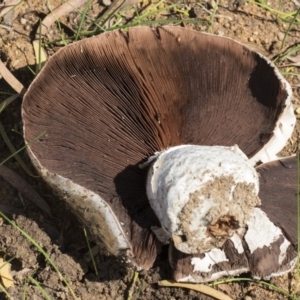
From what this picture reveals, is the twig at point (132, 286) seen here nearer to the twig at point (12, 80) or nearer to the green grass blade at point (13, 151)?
the green grass blade at point (13, 151)

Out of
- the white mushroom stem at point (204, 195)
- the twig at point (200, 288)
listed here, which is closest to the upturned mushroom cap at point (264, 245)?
the twig at point (200, 288)

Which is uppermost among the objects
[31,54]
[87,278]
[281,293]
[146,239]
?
[31,54]

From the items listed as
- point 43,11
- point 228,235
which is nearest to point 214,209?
point 228,235

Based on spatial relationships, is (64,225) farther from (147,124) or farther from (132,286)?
(147,124)

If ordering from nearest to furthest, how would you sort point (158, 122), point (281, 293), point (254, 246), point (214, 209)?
1. point (214, 209)
2. point (158, 122)
3. point (254, 246)
4. point (281, 293)

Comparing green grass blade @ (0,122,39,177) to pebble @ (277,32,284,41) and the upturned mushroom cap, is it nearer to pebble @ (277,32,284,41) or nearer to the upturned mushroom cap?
the upturned mushroom cap

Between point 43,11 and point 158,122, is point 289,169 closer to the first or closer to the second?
point 158,122

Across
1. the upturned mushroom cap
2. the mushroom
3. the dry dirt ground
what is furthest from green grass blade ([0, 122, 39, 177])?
the upturned mushroom cap
